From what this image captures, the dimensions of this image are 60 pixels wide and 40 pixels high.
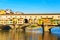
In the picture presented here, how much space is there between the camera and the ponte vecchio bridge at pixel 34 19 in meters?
71.6

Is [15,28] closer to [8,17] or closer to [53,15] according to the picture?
[8,17]

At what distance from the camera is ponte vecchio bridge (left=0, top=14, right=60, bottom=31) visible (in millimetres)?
71625

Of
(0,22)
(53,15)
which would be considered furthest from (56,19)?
(0,22)

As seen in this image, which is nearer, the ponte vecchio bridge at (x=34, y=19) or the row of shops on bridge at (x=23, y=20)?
the ponte vecchio bridge at (x=34, y=19)

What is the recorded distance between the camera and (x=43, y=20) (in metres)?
74.1

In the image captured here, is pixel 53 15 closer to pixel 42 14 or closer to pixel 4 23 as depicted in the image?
pixel 42 14

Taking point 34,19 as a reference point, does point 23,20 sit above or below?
below

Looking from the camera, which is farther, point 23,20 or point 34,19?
point 23,20

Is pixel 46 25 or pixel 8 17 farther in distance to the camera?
pixel 8 17

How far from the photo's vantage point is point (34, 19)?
247 feet

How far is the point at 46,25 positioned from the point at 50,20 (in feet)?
10.4

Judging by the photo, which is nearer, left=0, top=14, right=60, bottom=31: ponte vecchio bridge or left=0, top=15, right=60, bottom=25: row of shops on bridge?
left=0, top=14, right=60, bottom=31: ponte vecchio bridge

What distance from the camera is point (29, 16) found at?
7619cm

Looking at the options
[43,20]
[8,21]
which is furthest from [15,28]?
[43,20]
